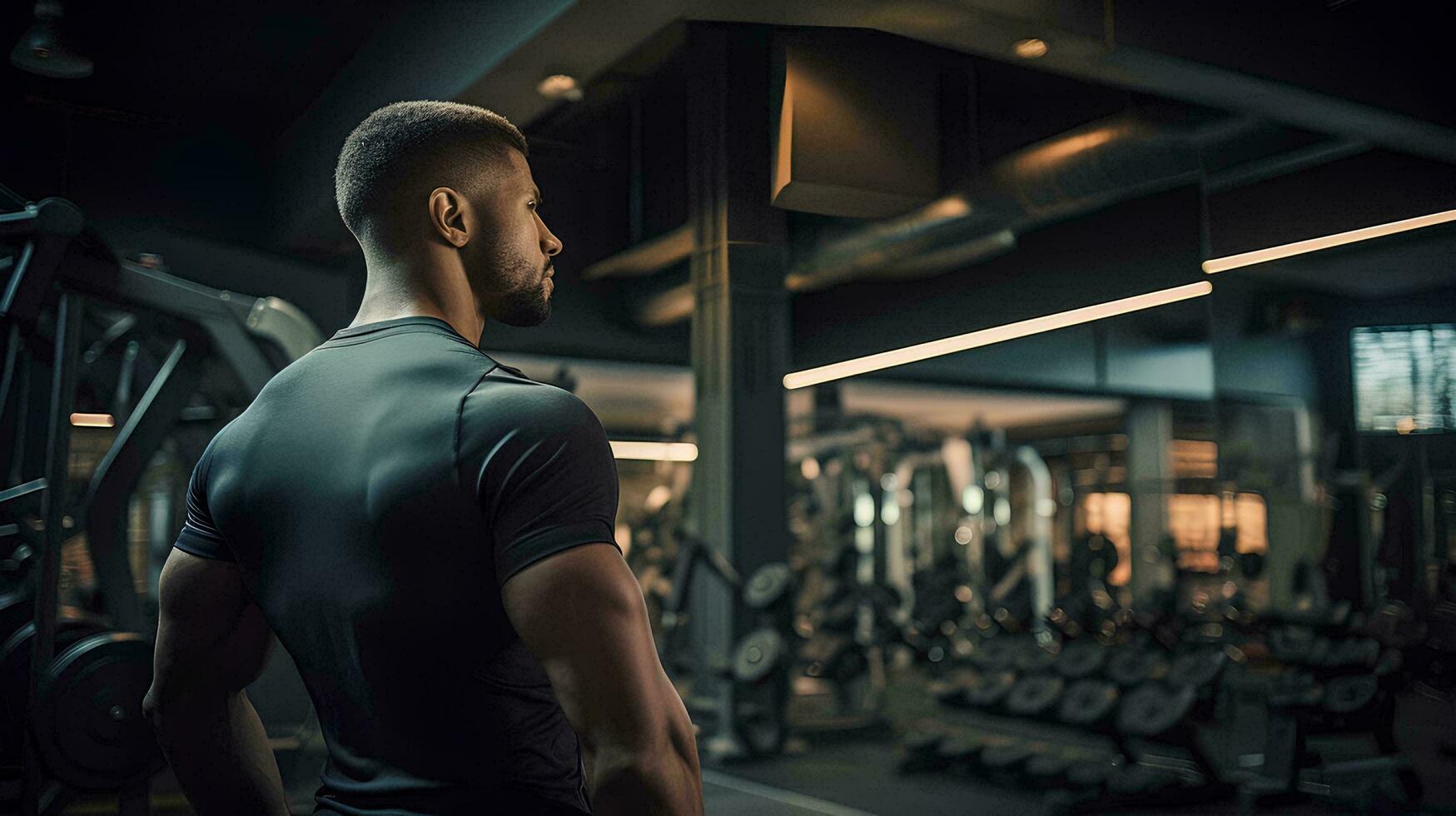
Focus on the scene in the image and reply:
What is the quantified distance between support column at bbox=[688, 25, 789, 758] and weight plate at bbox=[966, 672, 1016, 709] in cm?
99

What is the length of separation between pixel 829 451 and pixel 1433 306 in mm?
3492

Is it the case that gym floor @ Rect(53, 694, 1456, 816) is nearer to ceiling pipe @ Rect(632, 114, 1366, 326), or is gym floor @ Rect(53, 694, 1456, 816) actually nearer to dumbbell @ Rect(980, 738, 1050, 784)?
dumbbell @ Rect(980, 738, 1050, 784)

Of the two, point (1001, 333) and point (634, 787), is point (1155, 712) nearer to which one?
point (1001, 333)

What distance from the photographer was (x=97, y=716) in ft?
7.47

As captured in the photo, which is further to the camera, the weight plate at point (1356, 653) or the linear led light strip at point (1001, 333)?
the linear led light strip at point (1001, 333)

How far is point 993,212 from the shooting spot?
3.53 meters

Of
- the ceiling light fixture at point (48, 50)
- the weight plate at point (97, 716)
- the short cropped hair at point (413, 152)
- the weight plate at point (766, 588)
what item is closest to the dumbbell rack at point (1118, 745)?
the weight plate at point (766, 588)

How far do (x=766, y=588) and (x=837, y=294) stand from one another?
122cm

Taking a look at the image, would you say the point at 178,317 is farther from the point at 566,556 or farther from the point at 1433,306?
the point at 1433,306

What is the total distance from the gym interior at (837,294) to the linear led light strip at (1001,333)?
4 centimetres

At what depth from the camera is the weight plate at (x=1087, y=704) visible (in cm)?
382

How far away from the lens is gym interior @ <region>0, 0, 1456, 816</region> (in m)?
2.77

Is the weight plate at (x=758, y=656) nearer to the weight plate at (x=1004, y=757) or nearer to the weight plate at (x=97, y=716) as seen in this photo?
the weight plate at (x=1004, y=757)

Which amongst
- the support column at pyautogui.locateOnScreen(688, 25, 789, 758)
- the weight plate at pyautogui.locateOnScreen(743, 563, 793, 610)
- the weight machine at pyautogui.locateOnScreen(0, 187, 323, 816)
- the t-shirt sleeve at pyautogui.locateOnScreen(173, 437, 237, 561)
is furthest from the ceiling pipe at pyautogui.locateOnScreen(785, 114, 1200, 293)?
the t-shirt sleeve at pyautogui.locateOnScreen(173, 437, 237, 561)
